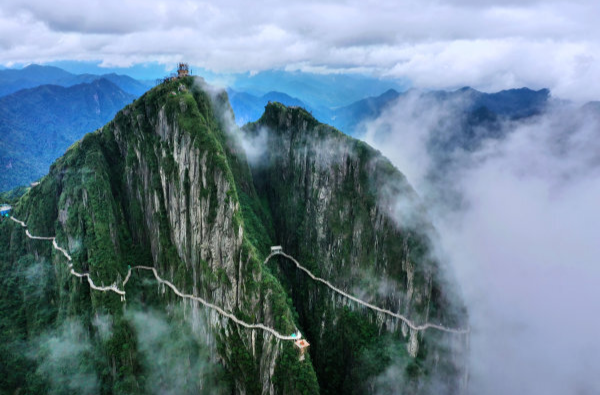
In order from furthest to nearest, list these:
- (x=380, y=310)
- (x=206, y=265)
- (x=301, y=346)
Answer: (x=380, y=310), (x=206, y=265), (x=301, y=346)

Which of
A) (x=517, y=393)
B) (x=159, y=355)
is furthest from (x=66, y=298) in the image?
(x=517, y=393)

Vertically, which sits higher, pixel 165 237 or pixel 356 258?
pixel 165 237

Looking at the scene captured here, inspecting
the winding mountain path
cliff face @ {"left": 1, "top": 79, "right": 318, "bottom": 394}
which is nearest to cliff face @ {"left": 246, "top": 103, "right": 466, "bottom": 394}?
the winding mountain path

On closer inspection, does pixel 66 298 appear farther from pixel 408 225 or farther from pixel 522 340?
pixel 522 340

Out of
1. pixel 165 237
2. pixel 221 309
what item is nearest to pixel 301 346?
pixel 221 309

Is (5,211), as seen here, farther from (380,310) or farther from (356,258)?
(380,310)

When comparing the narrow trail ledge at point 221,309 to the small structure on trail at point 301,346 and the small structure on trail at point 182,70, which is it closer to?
the small structure on trail at point 301,346
